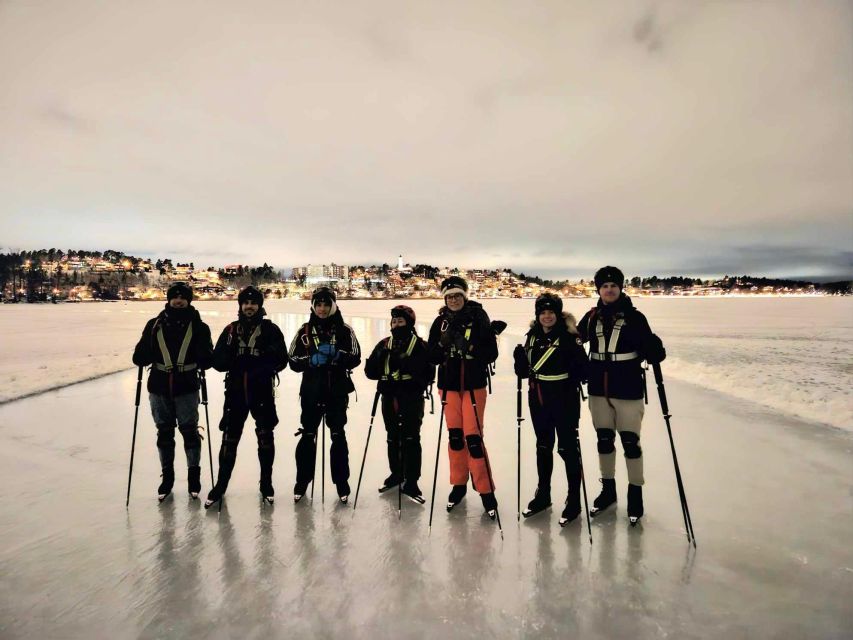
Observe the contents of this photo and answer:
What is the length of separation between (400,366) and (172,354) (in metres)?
2.34

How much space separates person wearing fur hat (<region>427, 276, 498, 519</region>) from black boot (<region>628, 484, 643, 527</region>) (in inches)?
50.6

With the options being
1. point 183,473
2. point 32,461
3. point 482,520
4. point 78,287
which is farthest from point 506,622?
point 78,287

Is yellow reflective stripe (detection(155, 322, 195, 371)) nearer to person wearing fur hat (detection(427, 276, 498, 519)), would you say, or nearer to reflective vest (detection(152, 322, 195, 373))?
reflective vest (detection(152, 322, 195, 373))

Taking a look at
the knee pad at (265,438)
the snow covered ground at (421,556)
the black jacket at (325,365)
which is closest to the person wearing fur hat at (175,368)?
the snow covered ground at (421,556)

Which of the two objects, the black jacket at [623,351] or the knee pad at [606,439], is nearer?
the black jacket at [623,351]

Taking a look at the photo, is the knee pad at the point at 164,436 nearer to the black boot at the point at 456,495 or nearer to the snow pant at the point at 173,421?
the snow pant at the point at 173,421

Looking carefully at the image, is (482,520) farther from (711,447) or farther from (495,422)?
(711,447)

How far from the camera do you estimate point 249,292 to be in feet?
15.4

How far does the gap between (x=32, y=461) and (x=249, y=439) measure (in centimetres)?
270

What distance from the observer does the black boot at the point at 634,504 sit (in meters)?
4.21

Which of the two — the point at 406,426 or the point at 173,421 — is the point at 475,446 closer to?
the point at 406,426

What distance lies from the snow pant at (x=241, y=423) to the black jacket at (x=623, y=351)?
3270mm

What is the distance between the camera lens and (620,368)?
418 cm

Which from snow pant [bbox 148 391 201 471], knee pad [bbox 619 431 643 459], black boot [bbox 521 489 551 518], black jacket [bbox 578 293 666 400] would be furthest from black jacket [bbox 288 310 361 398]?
knee pad [bbox 619 431 643 459]
